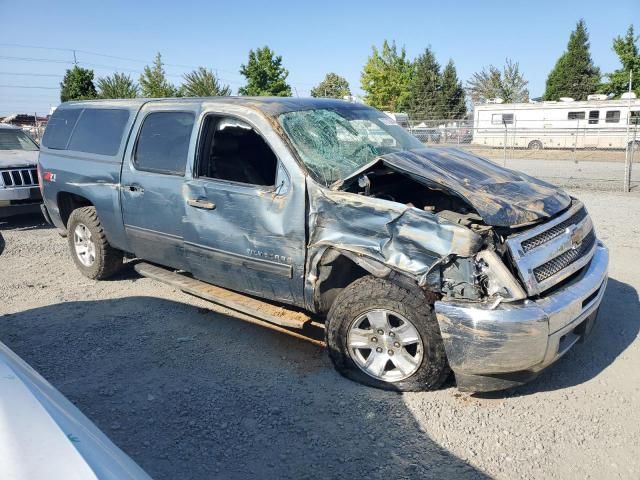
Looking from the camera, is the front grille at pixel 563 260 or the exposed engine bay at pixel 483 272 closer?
the exposed engine bay at pixel 483 272

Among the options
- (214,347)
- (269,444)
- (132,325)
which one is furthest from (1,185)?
(269,444)

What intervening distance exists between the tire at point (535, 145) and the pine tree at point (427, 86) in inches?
785

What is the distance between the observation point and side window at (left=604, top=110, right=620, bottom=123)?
89.4ft

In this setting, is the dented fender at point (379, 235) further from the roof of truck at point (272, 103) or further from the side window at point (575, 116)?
the side window at point (575, 116)

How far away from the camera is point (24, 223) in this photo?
920 centimetres


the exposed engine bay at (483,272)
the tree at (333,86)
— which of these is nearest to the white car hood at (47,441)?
the exposed engine bay at (483,272)

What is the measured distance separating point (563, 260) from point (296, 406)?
199cm

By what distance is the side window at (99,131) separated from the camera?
5.05 meters

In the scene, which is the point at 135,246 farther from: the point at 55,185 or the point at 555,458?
the point at 555,458

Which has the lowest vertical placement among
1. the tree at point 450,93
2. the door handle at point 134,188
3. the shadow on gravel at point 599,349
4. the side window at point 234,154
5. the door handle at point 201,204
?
the shadow on gravel at point 599,349

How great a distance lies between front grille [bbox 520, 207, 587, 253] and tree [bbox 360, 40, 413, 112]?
1486 inches

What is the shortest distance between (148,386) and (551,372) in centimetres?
283

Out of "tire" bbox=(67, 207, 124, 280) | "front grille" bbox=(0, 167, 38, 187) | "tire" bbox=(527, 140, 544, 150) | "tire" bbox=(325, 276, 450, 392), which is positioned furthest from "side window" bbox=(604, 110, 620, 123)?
"tire" bbox=(325, 276, 450, 392)

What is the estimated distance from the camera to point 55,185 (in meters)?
5.72
